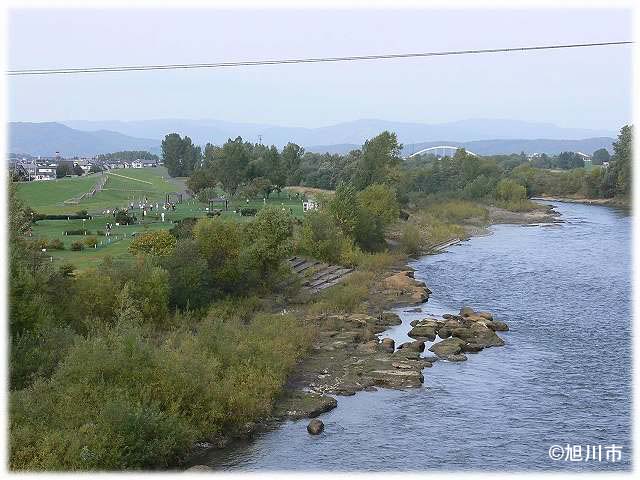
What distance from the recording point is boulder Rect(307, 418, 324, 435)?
1445 centimetres

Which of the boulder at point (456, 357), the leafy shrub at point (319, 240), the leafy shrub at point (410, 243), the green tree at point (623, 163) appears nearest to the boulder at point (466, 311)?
the boulder at point (456, 357)

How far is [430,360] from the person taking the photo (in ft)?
64.0

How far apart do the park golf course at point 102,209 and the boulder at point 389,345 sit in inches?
410

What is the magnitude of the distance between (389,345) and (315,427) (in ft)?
20.8

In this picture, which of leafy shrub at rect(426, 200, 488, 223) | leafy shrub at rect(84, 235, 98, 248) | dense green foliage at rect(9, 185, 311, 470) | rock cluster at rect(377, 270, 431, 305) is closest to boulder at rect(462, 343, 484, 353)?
dense green foliage at rect(9, 185, 311, 470)

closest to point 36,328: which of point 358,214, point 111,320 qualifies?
point 111,320

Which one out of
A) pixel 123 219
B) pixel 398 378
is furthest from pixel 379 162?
pixel 398 378

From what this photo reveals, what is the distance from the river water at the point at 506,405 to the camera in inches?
524

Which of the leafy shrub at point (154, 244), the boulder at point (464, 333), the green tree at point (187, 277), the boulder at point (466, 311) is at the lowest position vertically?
the boulder at point (464, 333)

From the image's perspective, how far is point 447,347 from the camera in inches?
800

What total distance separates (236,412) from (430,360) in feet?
21.8

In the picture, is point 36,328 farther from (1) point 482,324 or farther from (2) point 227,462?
(1) point 482,324

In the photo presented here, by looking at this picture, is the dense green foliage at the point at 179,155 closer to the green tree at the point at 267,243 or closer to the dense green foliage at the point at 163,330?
the dense green foliage at the point at 163,330

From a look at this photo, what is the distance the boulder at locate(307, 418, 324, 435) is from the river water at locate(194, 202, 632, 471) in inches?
4.8
